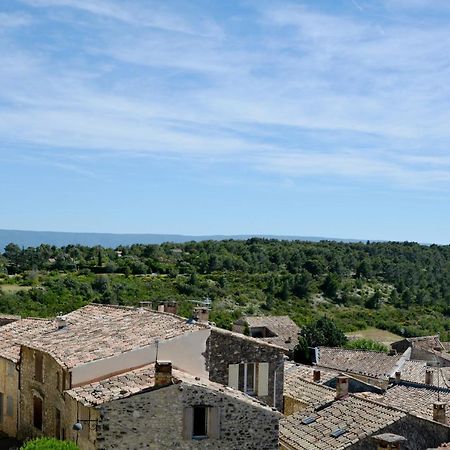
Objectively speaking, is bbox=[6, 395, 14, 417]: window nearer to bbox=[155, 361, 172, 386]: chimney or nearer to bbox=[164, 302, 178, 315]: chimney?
bbox=[164, 302, 178, 315]: chimney

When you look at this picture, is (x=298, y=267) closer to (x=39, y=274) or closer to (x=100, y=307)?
(x=39, y=274)

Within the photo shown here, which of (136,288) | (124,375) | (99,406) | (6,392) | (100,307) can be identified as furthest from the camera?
(136,288)

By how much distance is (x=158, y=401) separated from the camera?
17812 millimetres

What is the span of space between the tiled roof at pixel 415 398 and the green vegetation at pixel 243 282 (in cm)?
3384

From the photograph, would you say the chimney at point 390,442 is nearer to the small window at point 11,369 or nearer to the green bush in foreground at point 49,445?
the green bush in foreground at point 49,445

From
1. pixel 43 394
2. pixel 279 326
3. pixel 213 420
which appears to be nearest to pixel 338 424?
pixel 213 420

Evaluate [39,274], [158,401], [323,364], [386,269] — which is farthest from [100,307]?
[386,269]

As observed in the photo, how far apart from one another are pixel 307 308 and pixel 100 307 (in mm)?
62770

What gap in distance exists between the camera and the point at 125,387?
18656 millimetres

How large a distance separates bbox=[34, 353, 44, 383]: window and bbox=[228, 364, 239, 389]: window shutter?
18.5 ft

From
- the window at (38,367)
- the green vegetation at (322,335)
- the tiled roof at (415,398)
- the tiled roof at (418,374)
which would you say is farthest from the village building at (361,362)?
the window at (38,367)

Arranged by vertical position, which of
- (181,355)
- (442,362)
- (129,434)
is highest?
(181,355)

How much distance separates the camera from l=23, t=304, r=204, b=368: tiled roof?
2084 cm

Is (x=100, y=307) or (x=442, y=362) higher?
(x=100, y=307)
